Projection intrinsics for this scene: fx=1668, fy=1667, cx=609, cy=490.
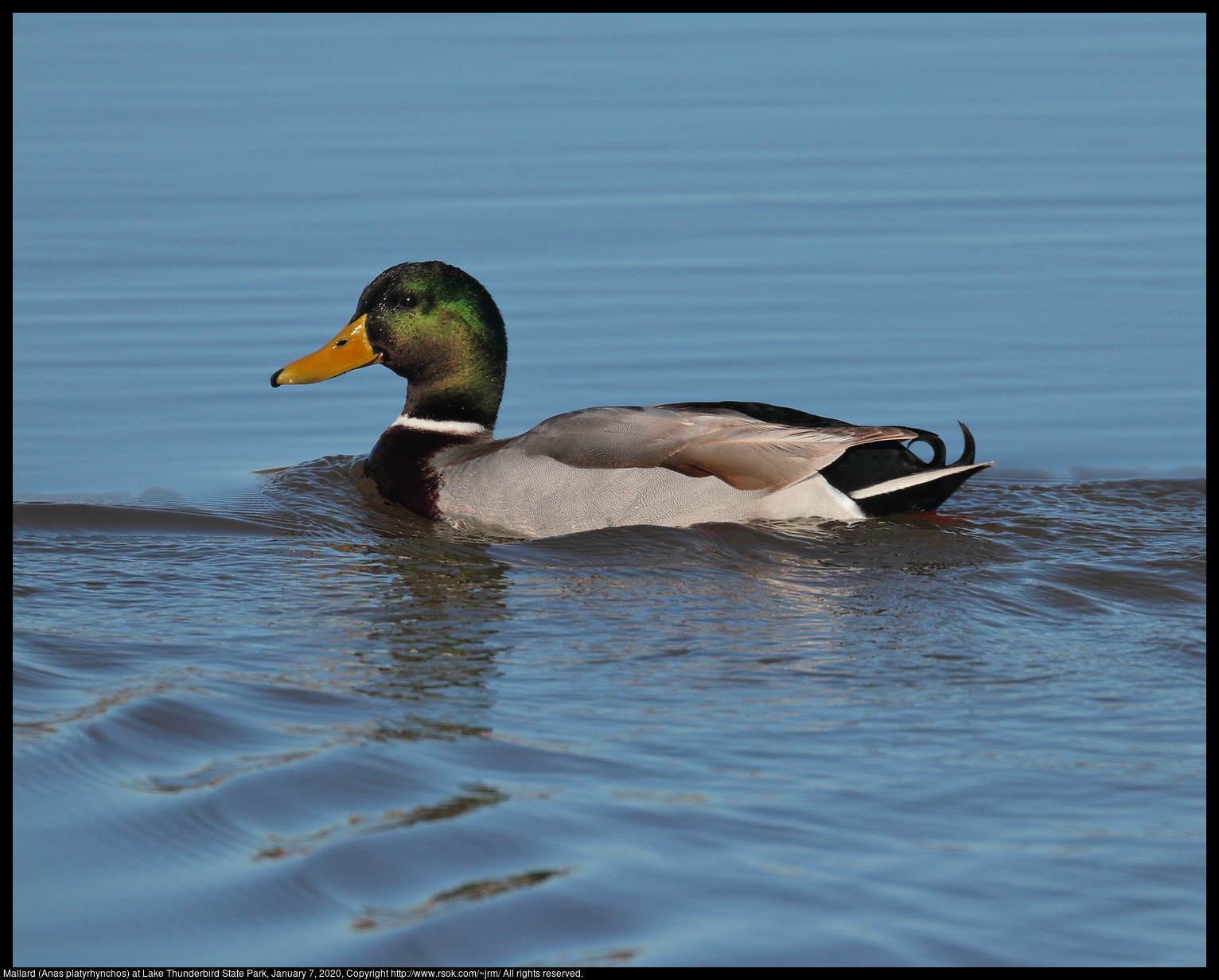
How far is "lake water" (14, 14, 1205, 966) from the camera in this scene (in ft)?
11.9

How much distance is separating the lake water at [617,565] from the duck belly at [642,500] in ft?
0.37

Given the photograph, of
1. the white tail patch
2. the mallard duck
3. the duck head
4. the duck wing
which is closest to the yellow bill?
the duck head

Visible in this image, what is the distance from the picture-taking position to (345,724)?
462 centimetres

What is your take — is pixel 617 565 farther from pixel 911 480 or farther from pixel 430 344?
pixel 430 344

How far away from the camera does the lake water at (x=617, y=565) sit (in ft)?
11.9

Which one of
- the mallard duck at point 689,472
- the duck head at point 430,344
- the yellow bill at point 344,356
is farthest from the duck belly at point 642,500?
the yellow bill at point 344,356

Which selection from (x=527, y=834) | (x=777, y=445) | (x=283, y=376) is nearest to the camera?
(x=527, y=834)

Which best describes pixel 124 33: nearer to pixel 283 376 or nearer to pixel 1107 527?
pixel 283 376

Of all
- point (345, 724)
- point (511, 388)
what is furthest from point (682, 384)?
point (345, 724)

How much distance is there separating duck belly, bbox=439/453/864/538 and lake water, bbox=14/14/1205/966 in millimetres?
112

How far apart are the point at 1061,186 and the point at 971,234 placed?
161 centimetres

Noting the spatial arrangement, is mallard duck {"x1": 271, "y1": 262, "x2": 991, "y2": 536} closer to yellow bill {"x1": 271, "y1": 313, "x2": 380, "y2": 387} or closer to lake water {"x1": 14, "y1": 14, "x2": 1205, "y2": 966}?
lake water {"x1": 14, "y1": 14, "x2": 1205, "y2": 966}

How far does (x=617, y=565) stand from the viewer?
21.6 feet

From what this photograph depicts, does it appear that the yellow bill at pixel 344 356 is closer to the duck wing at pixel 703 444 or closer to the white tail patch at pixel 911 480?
the duck wing at pixel 703 444
